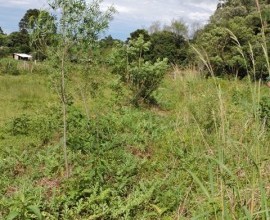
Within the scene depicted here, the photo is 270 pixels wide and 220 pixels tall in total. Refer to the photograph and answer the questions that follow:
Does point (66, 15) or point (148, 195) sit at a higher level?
point (66, 15)

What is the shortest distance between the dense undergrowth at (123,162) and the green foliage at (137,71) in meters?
1.10

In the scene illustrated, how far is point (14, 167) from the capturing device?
4.84 meters

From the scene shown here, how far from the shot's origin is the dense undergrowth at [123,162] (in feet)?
9.17

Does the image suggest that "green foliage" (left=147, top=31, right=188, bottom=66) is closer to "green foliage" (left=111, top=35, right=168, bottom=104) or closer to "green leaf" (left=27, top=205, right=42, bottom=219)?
"green foliage" (left=111, top=35, right=168, bottom=104)

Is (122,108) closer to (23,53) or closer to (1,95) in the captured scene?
(1,95)

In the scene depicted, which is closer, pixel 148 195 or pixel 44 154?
pixel 148 195

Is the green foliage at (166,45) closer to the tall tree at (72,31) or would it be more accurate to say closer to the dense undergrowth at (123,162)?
the dense undergrowth at (123,162)

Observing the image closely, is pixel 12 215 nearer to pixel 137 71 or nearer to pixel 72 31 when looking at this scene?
pixel 72 31

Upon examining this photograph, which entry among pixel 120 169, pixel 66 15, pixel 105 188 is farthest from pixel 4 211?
pixel 66 15

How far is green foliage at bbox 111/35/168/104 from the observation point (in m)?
8.85

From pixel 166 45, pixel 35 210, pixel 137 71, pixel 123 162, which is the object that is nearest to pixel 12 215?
pixel 35 210

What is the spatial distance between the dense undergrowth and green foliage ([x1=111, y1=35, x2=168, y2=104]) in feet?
3.62

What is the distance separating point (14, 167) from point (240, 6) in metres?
24.3

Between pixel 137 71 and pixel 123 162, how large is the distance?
4.30m
